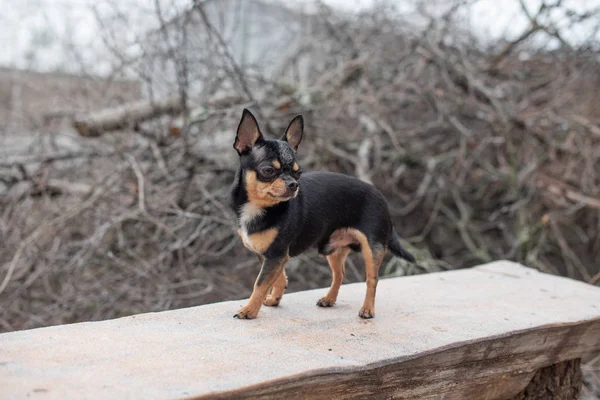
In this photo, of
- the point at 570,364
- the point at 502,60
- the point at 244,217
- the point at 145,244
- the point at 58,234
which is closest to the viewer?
the point at 244,217

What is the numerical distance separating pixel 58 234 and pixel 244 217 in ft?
8.34

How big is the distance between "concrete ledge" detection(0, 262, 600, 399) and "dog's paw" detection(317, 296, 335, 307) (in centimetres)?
5

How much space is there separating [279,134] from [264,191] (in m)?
2.79

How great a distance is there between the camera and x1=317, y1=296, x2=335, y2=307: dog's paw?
2.70m

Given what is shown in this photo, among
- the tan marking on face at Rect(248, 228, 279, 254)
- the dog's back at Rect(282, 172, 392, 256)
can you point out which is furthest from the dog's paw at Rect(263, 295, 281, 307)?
the tan marking on face at Rect(248, 228, 279, 254)

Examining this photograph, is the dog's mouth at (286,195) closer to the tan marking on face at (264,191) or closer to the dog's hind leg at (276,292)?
the tan marking on face at (264,191)

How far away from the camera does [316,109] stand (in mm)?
4816

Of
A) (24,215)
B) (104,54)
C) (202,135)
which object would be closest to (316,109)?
(202,135)

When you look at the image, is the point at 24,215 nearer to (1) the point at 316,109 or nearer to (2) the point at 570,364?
(1) the point at 316,109

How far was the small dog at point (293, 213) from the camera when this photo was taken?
216 centimetres

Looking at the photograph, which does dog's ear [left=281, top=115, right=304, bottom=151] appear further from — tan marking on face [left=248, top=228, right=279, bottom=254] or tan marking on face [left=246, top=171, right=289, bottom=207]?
tan marking on face [left=248, top=228, right=279, bottom=254]

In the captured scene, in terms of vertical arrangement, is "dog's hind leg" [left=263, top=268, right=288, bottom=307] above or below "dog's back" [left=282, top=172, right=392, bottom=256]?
below

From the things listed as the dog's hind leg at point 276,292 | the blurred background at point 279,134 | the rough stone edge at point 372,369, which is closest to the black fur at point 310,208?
the dog's hind leg at point 276,292

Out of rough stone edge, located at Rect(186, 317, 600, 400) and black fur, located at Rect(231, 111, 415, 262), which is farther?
black fur, located at Rect(231, 111, 415, 262)
